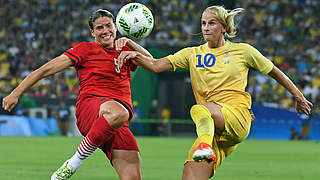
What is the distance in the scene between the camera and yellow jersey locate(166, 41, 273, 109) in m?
5.90

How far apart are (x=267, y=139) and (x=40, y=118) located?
935 cm

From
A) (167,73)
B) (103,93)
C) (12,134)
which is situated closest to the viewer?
(103,93)

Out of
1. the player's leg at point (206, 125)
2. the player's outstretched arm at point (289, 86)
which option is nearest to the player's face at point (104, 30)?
the player's leg at point (206, 125)

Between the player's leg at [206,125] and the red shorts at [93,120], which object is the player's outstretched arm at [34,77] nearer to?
the red shorts at [93,120]

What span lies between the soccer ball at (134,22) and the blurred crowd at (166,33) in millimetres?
18848

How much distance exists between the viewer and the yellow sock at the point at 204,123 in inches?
211

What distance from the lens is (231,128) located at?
5.71m

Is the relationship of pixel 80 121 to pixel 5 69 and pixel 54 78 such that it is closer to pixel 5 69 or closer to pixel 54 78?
pixel 54 78

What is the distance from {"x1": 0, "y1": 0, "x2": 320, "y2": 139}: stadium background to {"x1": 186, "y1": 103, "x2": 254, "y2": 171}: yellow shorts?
57.1 feet

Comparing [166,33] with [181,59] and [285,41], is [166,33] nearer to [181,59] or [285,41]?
[285,41]

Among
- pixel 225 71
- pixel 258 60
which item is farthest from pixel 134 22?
pixel 258 60

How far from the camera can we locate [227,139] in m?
5.84

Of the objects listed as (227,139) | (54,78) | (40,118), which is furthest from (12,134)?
(227,139)

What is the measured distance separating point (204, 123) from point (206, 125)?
0.10 feet
